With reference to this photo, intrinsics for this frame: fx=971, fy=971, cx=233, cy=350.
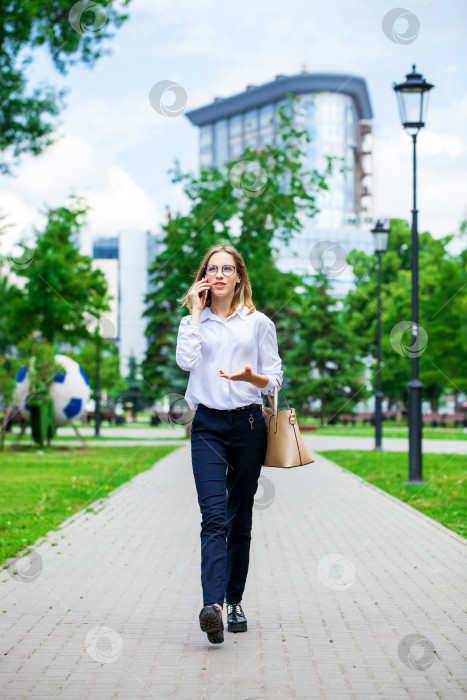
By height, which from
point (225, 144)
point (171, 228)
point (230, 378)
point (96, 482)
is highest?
point (225, 144)

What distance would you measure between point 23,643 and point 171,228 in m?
20.4

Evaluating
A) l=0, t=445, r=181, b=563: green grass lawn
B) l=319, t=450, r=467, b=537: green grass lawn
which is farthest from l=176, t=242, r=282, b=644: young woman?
l=319, t=450, r=467, b=537: green grass lawn

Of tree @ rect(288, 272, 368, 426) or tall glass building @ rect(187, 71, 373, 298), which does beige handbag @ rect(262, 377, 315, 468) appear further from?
tall glass building @ rect(187, 71, 373, 298)

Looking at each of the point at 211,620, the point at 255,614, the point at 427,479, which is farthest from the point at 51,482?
the point at 211,620

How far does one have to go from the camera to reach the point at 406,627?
499 centimetres

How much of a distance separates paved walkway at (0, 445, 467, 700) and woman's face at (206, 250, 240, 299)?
1711 mm

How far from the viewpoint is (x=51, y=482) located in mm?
13570

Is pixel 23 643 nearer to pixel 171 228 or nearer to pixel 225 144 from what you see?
pixel 171 228

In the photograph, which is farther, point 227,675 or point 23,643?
point 23,643

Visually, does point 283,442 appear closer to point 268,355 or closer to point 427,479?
point 268,355

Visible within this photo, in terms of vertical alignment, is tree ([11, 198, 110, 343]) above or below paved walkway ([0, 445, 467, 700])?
above

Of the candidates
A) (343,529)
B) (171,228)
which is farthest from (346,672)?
(171,228)

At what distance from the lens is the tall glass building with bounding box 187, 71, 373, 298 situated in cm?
11181

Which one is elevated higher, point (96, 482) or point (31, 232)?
point (31, 232)
